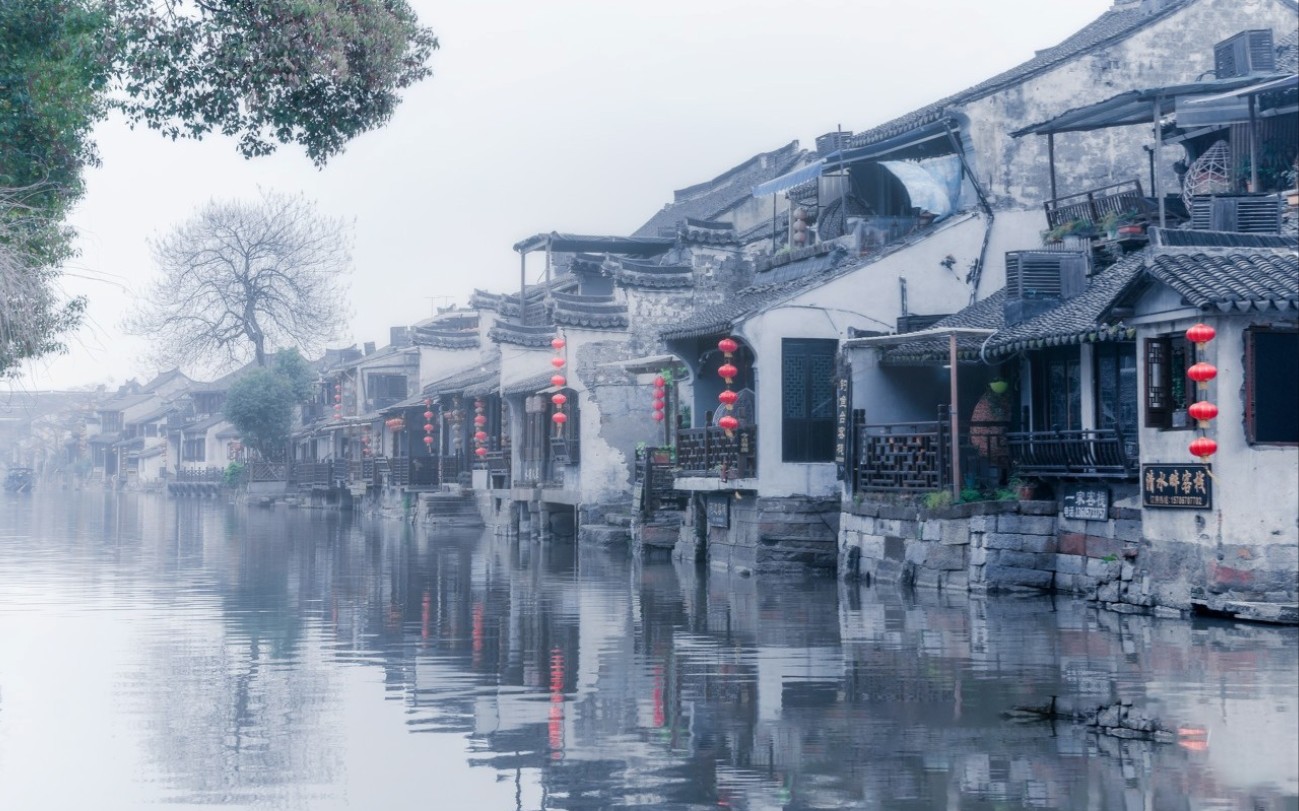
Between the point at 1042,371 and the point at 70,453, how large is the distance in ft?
392

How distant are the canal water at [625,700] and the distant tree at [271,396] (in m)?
44.8

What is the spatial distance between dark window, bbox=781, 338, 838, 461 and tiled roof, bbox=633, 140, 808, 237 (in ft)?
46.8

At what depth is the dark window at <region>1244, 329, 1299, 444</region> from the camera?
17.6 meters

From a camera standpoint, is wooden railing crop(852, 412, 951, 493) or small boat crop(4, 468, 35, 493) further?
small boat crop(4, 468, 35, 493)

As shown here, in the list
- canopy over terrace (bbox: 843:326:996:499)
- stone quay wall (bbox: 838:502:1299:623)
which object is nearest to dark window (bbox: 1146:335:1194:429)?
stone quay wall (bbox: 838:502:1299:623)

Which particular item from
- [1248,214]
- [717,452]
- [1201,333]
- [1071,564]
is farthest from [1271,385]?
[717,452]

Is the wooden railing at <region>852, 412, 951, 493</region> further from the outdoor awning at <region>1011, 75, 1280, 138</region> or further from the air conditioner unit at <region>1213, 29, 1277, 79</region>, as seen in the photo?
the air conditioner unit at <region>1213, 29, 1277, 79</region>

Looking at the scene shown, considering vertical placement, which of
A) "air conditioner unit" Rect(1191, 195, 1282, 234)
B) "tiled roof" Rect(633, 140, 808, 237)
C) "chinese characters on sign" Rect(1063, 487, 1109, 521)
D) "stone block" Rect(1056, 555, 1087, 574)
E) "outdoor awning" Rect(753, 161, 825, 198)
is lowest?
"stone block" Rect(1056, 555, 1087, 574)

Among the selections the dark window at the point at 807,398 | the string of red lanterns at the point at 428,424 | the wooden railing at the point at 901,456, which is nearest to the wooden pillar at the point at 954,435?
the wooden railing at the point at 901,456

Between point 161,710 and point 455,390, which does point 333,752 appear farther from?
point 455,390

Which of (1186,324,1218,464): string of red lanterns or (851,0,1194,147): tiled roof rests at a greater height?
(851,0,1194,147): tiled roof

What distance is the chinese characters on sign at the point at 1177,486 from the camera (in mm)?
18109

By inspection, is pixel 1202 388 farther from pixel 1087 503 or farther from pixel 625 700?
pixel 625 700

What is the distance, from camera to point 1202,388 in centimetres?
1802
